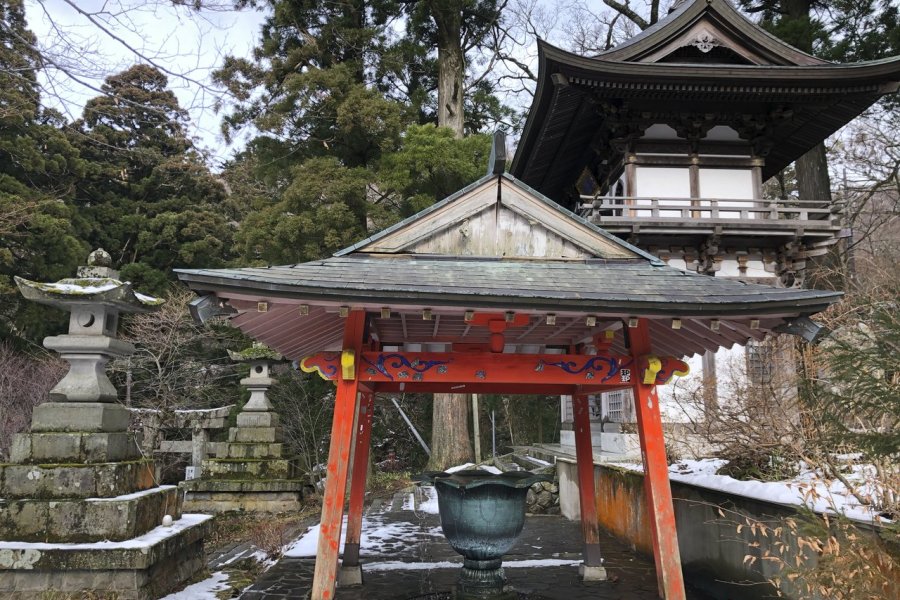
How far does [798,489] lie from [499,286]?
9.46 ft

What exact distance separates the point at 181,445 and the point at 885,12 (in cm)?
1993

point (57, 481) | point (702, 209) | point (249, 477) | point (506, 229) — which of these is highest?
point (702, 209)

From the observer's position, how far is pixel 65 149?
19.3 m

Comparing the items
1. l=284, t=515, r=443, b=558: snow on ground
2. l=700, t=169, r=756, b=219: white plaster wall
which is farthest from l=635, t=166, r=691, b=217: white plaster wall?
l=284, t=515, r=443, b=558: snow on ground

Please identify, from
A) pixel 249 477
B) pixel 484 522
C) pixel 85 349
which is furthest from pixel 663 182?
pixel 85 349

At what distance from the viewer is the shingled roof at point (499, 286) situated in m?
4.55

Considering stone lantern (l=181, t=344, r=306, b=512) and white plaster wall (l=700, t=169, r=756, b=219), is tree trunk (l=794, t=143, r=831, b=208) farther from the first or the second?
stone lantern (l=181, t=344, r=306, b=512)

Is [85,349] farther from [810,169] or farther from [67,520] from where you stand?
[810,169]

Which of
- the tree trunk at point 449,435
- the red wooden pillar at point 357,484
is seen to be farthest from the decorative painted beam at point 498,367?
the tree trunk at point 449,435

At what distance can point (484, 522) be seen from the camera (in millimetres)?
5398

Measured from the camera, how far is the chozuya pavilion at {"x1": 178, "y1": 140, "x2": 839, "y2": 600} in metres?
4.60

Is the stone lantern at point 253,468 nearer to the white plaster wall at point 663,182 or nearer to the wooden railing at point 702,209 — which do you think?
the wooden railing at point 702,209

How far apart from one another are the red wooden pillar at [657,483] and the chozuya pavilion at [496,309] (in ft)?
0.04

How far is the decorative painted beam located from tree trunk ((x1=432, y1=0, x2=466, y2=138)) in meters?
13.6
